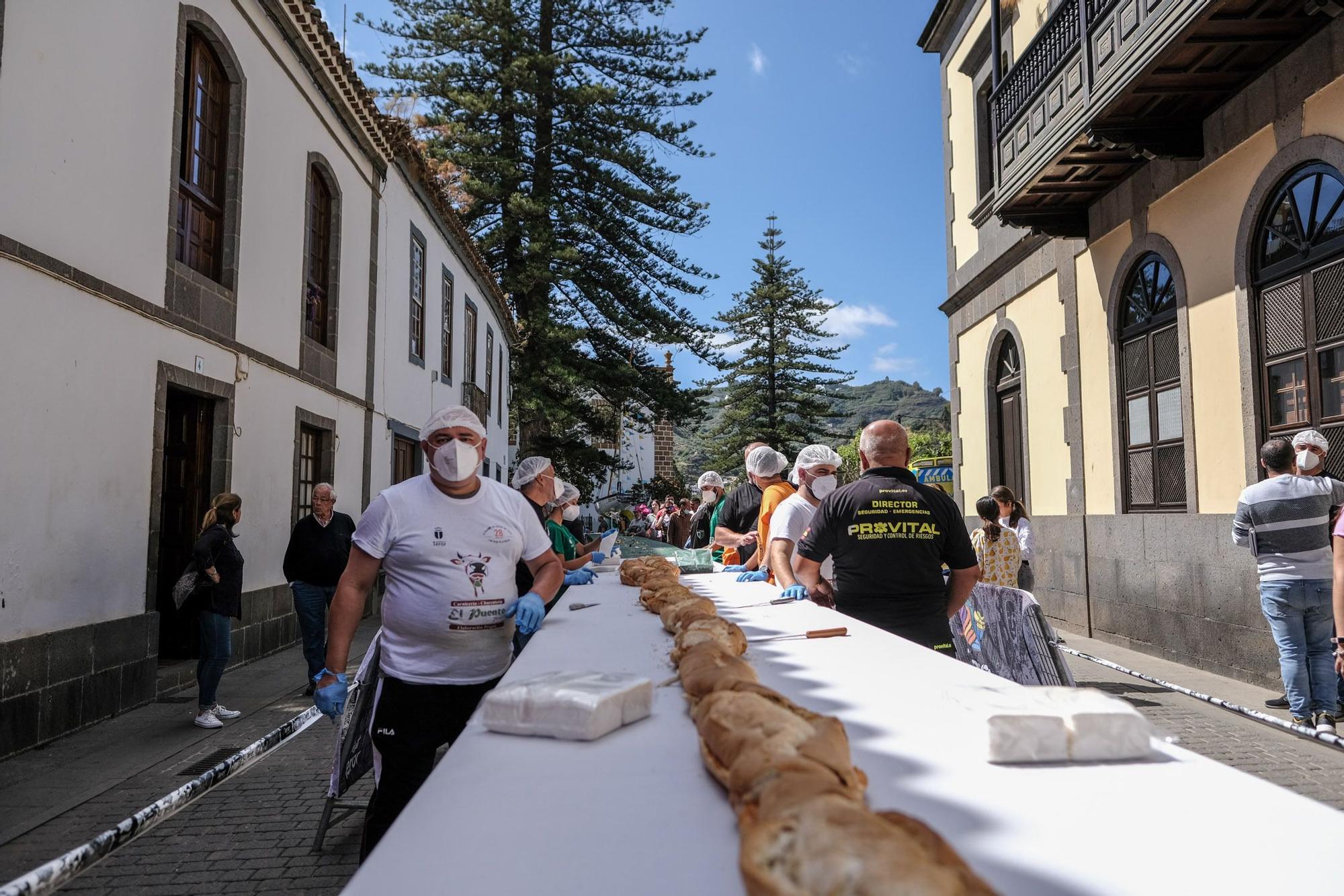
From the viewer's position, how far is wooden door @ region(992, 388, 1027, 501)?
13719 mm

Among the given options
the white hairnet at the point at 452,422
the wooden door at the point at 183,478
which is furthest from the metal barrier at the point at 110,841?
the wooden door at the point at 183,478

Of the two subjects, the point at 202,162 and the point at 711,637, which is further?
the point at 202,162

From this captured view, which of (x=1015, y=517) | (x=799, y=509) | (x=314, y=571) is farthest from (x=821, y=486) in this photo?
(x=314, y=571)

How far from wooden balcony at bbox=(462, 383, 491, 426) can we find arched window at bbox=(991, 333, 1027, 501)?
426 inches

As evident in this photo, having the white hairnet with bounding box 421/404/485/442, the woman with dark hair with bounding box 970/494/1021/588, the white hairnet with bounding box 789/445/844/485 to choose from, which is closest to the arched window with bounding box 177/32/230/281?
the white hairnet with bounding box 421/404/485/442

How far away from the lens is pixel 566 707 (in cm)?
179

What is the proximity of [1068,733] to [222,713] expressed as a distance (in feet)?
22.0

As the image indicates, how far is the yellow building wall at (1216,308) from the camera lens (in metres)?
8.02

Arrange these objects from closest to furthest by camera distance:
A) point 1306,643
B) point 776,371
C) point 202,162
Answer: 1. point 1306,643
2. point 202,162
3. point 776,371

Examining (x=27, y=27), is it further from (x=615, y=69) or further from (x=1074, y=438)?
(x=615, y=69)

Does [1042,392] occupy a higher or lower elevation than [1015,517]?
higher

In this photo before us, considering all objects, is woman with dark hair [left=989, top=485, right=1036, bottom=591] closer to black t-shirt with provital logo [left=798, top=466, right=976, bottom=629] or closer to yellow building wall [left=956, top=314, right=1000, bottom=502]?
black t-shirt with provital logo [left=798, top=466, right=976, bottom=629]

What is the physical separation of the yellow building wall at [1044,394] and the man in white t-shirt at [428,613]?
10.1 metres

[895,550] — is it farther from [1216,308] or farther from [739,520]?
[1216,308]
